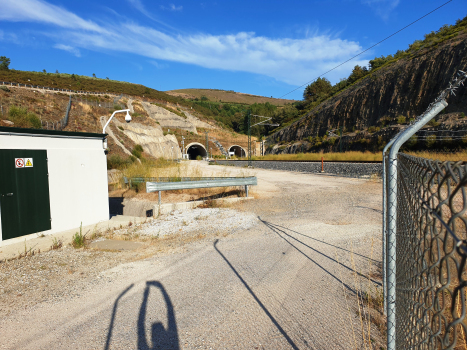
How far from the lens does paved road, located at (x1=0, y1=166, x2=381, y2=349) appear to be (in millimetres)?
3170

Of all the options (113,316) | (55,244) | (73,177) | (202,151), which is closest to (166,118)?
(202,151)

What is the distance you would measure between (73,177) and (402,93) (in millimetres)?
39381

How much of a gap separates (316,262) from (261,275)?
1.07m

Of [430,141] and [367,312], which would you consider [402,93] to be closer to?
[430,141]

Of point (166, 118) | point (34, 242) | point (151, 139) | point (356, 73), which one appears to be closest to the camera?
point (34, 242)

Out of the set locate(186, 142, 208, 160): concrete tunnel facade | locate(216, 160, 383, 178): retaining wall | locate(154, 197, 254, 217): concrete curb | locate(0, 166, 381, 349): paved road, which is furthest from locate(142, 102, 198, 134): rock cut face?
locate(0, 166, 381, 349): paved road

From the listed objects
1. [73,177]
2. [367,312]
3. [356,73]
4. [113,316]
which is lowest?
[113,316]

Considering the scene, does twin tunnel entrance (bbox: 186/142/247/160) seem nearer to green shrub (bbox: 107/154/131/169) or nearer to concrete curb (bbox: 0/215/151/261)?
green shrub (bbox: 107/154/131/169)

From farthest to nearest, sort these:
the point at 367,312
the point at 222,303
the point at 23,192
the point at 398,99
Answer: the point at 398,99
the point at 23,192
the point at 222,303
the point at 367,312

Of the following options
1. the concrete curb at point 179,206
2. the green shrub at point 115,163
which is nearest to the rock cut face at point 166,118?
the green shrub at point 115,163

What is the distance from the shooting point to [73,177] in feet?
29.1

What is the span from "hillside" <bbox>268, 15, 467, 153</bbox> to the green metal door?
30.1m

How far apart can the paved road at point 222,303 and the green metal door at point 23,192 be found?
381cm

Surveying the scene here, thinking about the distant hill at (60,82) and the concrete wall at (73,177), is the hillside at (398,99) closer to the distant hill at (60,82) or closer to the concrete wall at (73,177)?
the concrete wall at (73,177)
